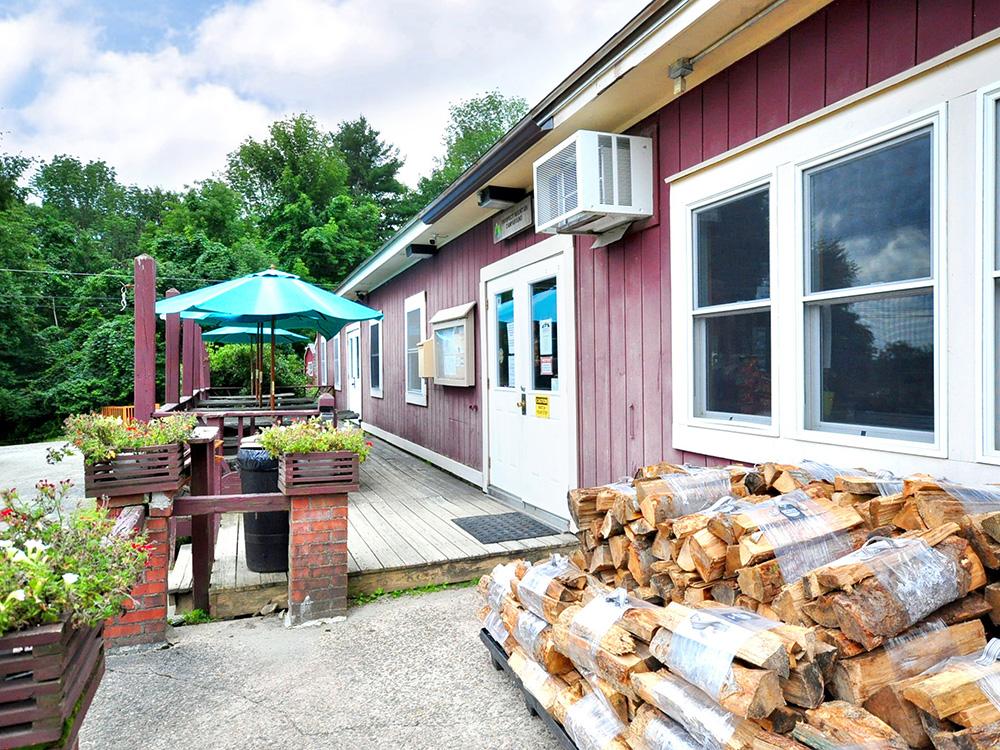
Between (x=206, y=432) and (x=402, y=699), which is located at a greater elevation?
(x=206, y=432)

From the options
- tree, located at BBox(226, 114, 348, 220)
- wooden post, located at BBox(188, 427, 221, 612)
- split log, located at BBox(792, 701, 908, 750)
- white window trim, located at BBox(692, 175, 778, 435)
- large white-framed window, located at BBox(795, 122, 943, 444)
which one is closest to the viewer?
split log, located at BBox(792, 701, 908, 750)

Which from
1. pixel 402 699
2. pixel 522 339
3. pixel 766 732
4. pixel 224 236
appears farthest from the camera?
pixel 224 236

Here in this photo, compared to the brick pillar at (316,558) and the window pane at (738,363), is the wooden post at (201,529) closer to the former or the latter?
the brick pillar at (316,558)

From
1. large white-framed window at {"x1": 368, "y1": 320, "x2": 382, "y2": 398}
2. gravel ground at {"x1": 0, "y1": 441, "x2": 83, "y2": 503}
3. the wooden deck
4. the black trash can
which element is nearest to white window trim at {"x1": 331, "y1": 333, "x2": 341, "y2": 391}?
large white-framed window at {"x1": 368, "y1": 320, "x2": 382, "y2": 398}

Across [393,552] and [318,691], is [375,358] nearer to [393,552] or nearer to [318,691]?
[393,552]

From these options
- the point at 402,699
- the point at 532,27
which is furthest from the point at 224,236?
the point at 402,699

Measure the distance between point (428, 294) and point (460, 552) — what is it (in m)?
4.68

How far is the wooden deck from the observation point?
3.70m

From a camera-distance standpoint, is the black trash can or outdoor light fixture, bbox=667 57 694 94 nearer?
outdoor light fixture, bbox=667 57 694 94

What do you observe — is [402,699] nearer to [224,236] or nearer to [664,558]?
[664,558]

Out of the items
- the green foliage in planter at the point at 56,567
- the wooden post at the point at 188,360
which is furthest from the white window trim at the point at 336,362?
the green foliage in planter at the point at 56,567

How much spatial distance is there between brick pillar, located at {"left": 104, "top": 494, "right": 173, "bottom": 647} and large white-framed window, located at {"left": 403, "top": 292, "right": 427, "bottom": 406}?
508cm

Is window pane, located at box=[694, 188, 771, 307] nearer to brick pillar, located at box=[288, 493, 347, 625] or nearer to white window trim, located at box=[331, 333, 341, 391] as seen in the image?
brick pillar, located at box=[288, 493, 347, 625]

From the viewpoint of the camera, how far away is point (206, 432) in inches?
162
